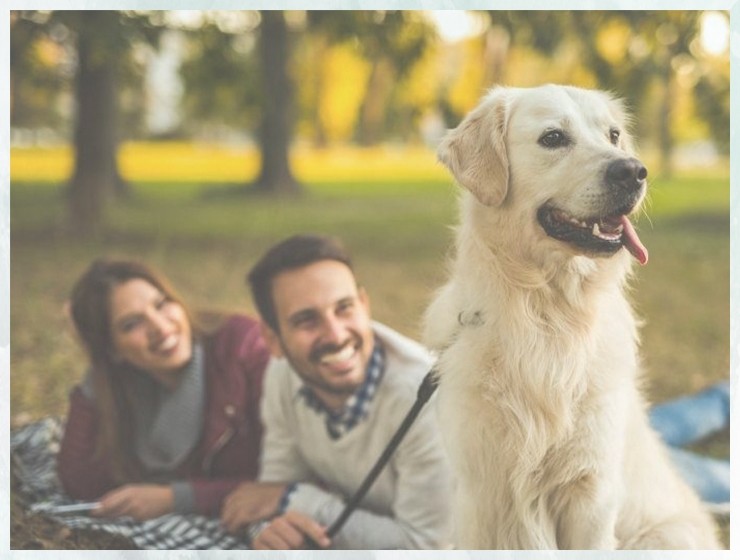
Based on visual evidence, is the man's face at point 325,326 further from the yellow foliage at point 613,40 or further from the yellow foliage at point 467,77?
the yellow foliage at point 613,40

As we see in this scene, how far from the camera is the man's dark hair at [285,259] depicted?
2162 mm

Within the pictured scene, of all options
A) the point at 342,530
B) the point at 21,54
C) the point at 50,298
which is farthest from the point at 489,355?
the point at 50,298

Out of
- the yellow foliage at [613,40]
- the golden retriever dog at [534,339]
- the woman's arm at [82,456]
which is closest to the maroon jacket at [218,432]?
the woman's arm at [82,456]

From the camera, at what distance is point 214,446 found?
2518mm

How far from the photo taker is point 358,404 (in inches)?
85.2

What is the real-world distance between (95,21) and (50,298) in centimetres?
205

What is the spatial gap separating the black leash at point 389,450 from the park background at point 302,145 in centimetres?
114

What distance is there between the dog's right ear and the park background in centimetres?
78

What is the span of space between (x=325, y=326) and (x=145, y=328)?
638 millimetres

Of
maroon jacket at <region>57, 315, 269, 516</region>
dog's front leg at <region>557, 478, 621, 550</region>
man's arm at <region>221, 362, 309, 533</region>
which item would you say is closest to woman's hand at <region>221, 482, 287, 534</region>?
man's arm at <region>221, 362, 309, 533</region>

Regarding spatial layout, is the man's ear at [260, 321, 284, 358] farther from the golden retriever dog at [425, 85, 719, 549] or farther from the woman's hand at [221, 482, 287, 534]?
the golden retriever dog at [425, 85, 719, 549]

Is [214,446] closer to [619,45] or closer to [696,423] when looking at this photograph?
[696,423]

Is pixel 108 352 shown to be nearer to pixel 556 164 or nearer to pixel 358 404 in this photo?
pixel 358 404

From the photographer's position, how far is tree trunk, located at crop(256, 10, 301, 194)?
14.1 feet
